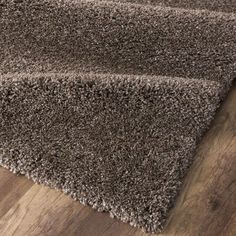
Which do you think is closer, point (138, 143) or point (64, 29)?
point (138, 143)

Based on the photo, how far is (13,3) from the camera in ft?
4.43

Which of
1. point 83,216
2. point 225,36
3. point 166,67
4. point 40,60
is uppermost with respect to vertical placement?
point 225,36

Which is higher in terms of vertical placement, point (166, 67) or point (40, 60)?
point (166, 67)

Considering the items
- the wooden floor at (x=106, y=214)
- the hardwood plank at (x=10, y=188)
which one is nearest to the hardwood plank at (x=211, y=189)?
the wooden floor at (x=106, y=214)

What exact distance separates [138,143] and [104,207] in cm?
18

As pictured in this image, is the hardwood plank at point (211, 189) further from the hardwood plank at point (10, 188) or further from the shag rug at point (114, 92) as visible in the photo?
the hardwood plank at point (10, 188)

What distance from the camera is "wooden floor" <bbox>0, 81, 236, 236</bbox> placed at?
0.90 m

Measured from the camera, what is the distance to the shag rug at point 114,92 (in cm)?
96

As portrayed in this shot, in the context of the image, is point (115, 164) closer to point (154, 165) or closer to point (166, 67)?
point (154, 165)

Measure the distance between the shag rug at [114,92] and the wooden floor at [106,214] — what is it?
2cm

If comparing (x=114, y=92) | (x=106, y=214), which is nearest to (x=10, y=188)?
(x=106, y=214)

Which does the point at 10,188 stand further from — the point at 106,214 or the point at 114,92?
the point at 114,92

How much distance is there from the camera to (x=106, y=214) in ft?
3.01

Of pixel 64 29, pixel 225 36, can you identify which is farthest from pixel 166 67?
pixel 64 29
